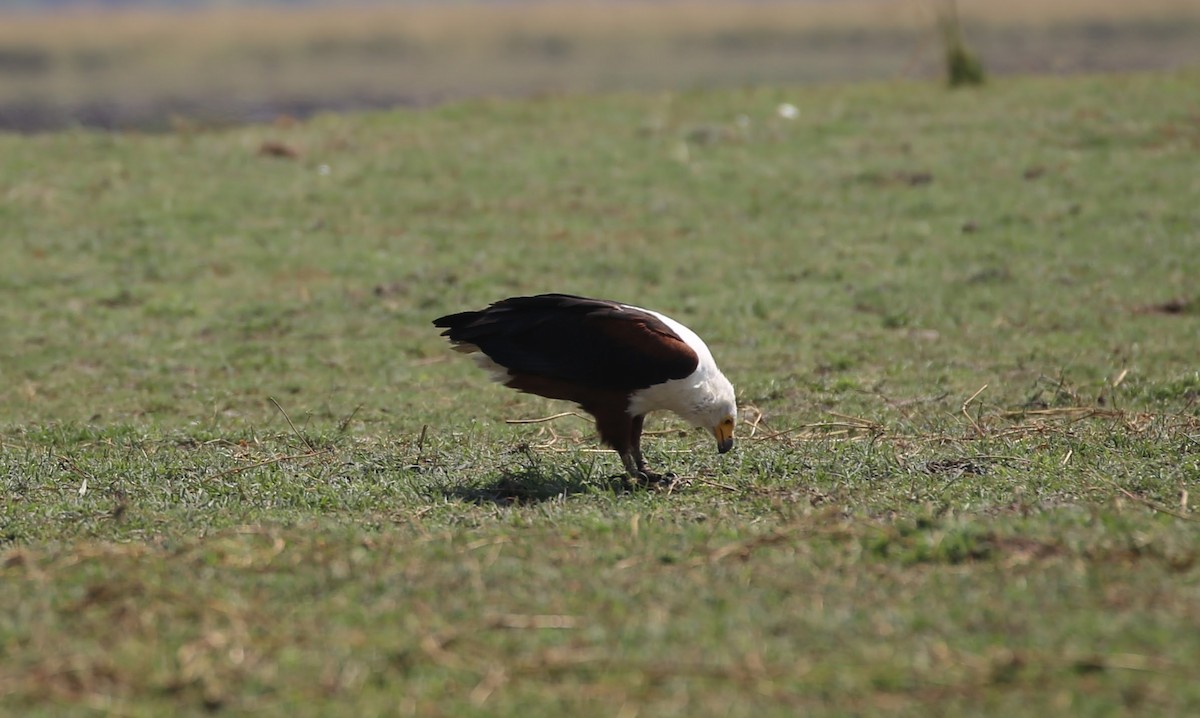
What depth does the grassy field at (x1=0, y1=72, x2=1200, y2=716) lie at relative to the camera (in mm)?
4324

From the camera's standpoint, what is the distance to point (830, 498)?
6.28 m

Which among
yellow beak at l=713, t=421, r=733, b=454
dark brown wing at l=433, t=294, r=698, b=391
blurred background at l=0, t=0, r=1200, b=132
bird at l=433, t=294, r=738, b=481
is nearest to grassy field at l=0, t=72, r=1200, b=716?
yellow beak at l=713, t=421, r=733, b=454

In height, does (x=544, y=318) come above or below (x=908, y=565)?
above

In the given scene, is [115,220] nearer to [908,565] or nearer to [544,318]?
[544,318]

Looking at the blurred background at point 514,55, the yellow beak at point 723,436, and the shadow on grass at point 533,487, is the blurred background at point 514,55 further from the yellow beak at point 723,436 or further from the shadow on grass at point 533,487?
the shadow on grass at point 533,487

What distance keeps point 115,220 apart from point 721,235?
6217mm

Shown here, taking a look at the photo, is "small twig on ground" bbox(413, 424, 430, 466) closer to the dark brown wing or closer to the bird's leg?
the dark brown wing

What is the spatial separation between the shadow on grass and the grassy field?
0.10 feet

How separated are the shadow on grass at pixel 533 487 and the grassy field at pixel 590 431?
0.03 metres

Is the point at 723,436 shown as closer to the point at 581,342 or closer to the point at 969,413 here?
the point at 581,342

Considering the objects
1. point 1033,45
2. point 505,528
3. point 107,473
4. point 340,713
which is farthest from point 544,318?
point 1033,45

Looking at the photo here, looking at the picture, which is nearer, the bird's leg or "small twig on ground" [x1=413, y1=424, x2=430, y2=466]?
the bird's leg

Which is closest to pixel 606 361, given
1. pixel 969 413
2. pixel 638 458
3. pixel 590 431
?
pixel 638 458

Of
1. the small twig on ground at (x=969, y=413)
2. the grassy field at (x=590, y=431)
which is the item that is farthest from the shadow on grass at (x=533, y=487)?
the small twig on ground at (x=969, y=413)
